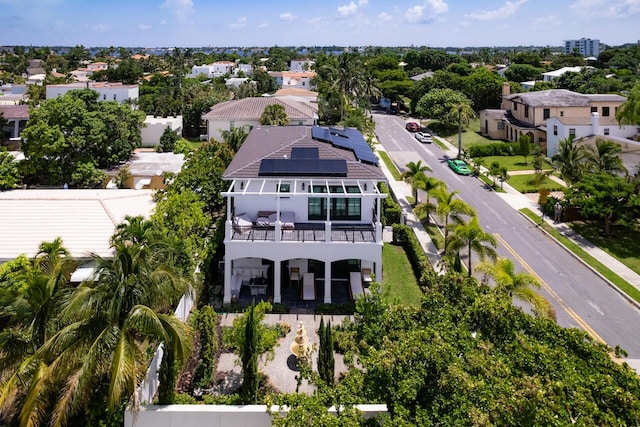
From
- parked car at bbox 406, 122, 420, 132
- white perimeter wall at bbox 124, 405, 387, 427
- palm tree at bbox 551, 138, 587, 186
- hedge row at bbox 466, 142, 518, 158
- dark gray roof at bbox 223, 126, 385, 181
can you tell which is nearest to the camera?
→ white perimeter wall at bbox 124, 405, 387, 427

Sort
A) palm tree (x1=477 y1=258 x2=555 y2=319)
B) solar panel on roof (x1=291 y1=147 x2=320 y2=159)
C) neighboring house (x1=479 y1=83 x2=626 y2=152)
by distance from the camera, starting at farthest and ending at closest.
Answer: neighboring house (x1=479 y1=83 x2=626 y2=152), solar panel on roof (x1=291 y1=147 x2=320 y2=159), palm tree (x1=477 y1=258 x2=555 y2=319)

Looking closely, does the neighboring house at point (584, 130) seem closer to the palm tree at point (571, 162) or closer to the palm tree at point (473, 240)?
Result: the palm tree at point (571, 162)

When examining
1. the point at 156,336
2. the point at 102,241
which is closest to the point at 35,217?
the point at 102,241

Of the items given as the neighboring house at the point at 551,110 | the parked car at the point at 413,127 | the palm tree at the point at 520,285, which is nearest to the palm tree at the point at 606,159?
the neighboring house at the point at 551,110

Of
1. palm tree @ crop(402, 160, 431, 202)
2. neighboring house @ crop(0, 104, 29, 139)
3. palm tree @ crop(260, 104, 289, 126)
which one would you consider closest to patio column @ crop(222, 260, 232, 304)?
palm tree @ crop(402, 160, 431, 202)

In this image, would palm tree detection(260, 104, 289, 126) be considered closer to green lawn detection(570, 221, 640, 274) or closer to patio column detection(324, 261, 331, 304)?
patio column detection(324, 261, 331, 304)

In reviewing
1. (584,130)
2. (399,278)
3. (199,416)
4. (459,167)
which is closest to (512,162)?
(584,130)

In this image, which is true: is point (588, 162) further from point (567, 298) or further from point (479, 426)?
point (479, 426)
